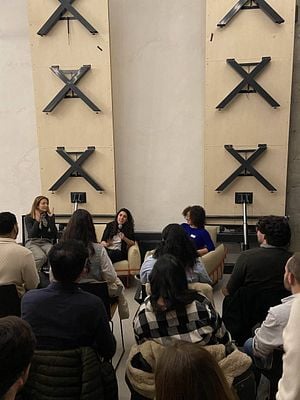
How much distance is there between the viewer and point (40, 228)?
13.8ft

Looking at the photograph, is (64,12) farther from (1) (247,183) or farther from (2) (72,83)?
(1) (247,183)

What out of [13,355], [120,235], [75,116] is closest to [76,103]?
[75,116]

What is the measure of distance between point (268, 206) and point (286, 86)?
1312mm

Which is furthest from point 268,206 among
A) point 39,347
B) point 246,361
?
point 39,347

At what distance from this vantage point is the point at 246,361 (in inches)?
62.0

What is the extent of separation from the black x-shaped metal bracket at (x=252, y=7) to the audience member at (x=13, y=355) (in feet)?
12.8

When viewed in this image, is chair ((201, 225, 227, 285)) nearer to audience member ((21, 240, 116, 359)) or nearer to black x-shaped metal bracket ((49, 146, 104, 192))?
black x-shaped metal bracket ((49, 146, 104, 192))

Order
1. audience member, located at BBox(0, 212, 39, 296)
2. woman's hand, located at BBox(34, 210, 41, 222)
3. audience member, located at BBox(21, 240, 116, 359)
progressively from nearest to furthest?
1. audience member, located at BBox(21, 240, 116, 359)
2. audience member, located at BBox(0, 212, 39, 296)
3. woman's hand, located at BBox(34, 210, 41, 222)

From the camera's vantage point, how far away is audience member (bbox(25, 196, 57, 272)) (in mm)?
4195

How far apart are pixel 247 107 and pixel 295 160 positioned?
2.84ft

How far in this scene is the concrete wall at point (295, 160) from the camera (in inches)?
173

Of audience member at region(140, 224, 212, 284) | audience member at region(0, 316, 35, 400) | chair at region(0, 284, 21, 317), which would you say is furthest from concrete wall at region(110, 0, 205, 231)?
audience member at region(0, 316, 35, 400)

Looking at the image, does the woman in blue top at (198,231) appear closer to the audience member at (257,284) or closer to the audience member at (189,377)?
the audience member at (257,284)

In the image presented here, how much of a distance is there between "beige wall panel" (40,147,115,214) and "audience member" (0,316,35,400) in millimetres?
3522
